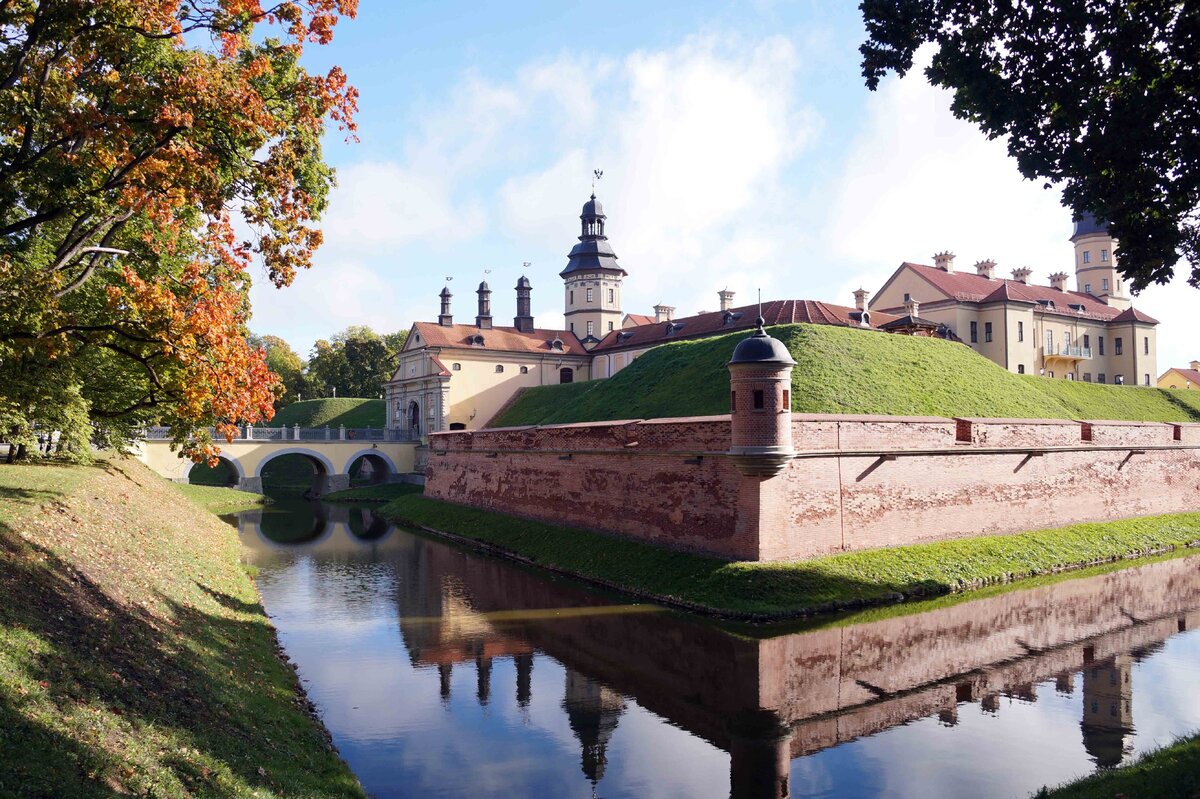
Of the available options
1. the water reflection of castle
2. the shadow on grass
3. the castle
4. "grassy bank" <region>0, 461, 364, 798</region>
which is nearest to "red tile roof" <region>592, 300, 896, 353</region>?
the castle

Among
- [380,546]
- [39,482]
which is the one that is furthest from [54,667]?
[380,546]

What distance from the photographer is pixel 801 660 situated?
14758 millimetres

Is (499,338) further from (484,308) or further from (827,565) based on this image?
(827,565)

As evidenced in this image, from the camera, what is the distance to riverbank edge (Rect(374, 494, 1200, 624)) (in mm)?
17953

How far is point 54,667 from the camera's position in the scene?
24.7 feet

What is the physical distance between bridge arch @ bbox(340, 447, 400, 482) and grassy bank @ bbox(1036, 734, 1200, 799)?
46.6m

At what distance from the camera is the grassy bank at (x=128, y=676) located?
644 centimetres

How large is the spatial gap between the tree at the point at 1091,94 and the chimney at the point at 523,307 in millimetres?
54992

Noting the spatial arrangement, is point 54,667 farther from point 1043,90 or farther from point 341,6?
point 1043,90

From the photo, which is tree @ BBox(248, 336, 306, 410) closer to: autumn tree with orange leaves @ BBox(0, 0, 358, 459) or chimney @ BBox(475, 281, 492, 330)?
chimney @ BBox(475, 281, 492, 330)

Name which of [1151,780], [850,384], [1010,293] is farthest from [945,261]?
[1151,780]

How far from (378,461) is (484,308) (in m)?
15.3

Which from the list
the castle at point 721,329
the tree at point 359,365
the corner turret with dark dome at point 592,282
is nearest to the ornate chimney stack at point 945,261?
the castle at point 721,329

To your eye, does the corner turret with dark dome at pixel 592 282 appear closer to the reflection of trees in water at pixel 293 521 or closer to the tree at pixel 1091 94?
the reflection of trees in water at pixel 293 521
